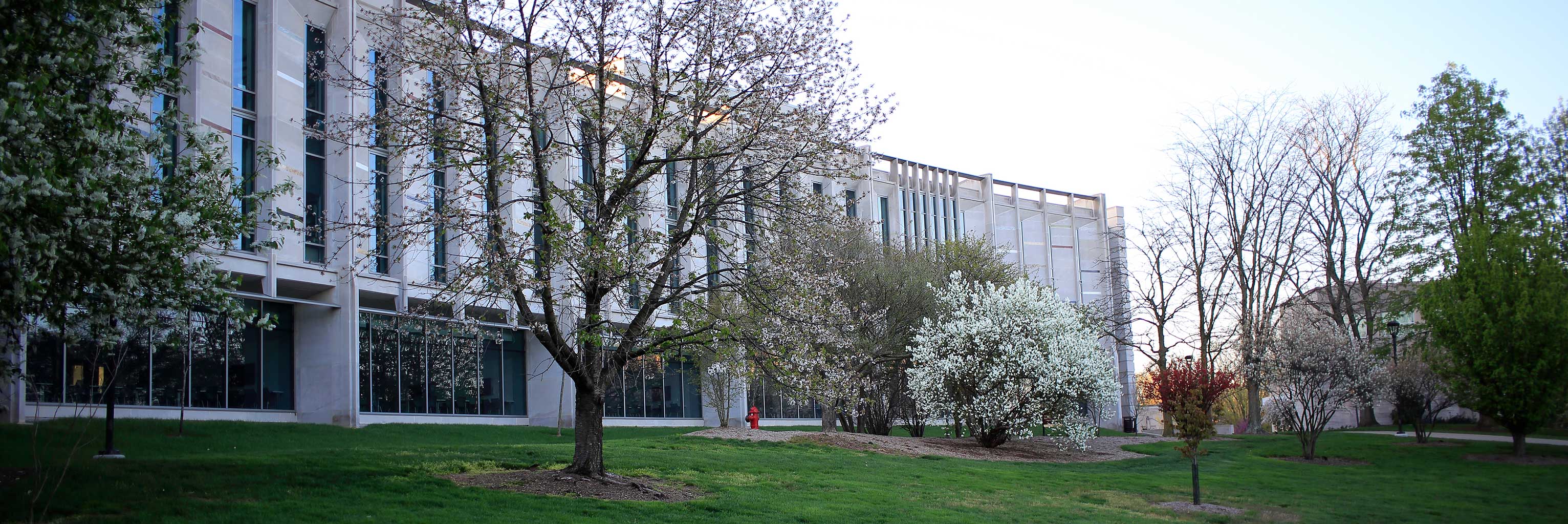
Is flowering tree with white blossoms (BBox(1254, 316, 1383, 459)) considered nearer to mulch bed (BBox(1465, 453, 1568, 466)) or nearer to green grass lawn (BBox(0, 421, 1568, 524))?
green grass lawn (BBox(0, 421, 1568, 524))

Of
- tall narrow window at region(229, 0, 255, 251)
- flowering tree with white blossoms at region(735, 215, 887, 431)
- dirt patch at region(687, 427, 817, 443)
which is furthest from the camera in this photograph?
tall narrow window at region(229, 0, 255, 251)

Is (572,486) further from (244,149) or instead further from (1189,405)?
(244,149)

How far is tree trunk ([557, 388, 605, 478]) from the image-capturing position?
1317 cm

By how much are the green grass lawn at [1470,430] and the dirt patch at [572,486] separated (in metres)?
31.5

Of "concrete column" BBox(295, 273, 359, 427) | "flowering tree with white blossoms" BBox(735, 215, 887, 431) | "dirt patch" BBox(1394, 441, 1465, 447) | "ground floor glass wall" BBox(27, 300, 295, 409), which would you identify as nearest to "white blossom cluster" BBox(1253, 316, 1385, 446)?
"dirt patch" BBox(1394, 441, 1465, 447)

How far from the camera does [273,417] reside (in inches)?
993

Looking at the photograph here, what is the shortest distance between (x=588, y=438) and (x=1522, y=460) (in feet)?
84.4

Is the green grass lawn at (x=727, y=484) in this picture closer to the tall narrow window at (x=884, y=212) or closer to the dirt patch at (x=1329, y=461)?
the dirt patch at (x=1329, y=461)

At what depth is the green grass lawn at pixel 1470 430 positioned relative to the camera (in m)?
34.0

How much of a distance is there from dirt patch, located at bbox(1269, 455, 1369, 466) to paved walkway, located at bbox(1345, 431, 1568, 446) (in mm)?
7549

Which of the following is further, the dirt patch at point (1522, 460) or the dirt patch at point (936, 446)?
the dirt patch at point (1522, 460)

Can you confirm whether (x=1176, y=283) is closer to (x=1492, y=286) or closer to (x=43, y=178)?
(x=1492, y=286)

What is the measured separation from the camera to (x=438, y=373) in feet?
97.8

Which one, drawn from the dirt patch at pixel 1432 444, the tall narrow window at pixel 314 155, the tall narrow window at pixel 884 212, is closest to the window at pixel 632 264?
the tall narrow window at pixel 314 155
